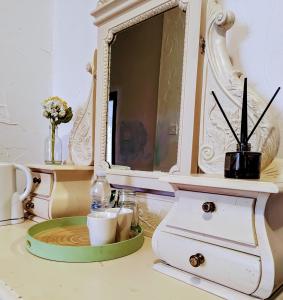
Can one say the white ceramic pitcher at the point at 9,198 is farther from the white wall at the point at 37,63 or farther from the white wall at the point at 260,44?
the white wall at the point at 260,44

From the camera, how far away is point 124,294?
45cm

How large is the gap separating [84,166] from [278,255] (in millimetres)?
714

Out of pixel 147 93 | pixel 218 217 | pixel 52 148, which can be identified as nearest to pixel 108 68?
pixel 147 93

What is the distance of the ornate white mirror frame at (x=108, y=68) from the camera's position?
679 mm

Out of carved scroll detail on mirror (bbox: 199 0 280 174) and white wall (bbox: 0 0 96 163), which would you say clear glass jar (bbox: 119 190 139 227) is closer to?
carved scroll detail on mirror (bbox: 199 0 280 174)

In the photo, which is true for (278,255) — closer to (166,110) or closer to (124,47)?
(166,110)

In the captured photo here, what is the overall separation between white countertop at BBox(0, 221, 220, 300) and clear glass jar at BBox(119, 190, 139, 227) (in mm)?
133

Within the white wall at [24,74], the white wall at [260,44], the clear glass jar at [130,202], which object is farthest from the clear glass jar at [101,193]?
the white wall at [24,74]

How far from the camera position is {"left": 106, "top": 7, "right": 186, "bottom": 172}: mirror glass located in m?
0.73

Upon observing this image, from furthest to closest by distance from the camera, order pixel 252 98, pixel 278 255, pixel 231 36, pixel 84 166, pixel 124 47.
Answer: pixel 84 166 < pixel 124 47 < pixel 231 36 < pixel 252 98 < pixel 278 255

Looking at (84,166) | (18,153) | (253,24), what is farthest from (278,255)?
(18,153)

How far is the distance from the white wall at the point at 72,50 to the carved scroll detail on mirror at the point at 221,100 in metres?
0.65

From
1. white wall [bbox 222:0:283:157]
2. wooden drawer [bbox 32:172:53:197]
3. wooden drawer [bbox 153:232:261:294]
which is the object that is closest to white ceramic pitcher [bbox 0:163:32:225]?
wooden drawer [bbox 32:172:53:197]

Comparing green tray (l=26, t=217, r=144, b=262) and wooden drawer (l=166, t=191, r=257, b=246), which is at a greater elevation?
wooden drawer (l=166, t=191, r=257, b=246)
